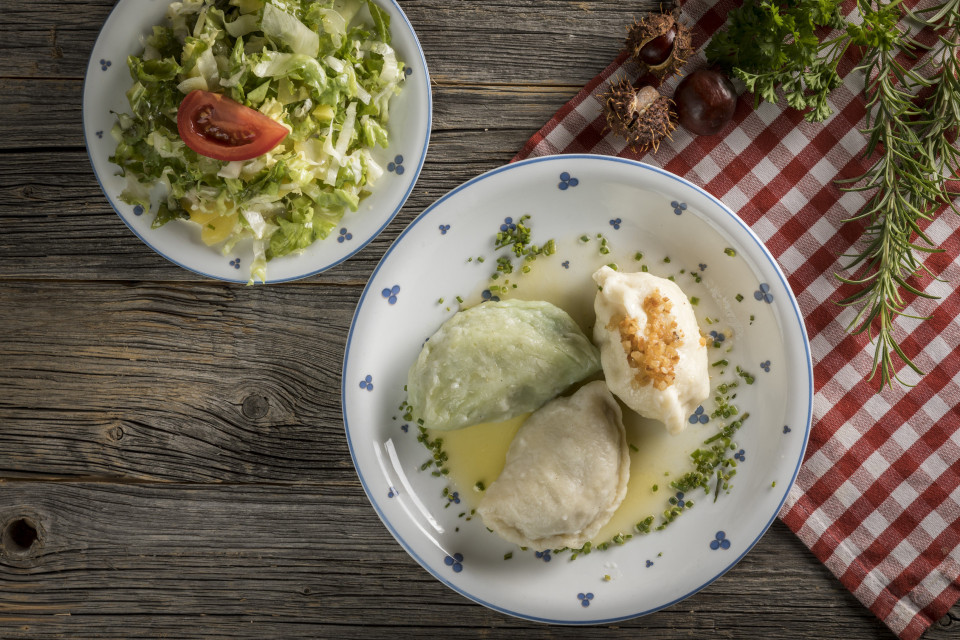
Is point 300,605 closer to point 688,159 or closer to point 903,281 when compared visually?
point 688,159

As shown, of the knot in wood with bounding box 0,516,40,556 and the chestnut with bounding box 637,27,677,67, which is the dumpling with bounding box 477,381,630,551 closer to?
the chestnut with bounding box 637,27,677,67

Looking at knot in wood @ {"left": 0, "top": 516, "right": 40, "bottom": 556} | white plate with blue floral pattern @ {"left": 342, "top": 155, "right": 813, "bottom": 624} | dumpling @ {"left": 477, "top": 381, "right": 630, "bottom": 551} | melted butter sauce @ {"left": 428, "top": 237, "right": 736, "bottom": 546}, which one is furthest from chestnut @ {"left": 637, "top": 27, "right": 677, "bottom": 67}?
knot in wood @ {"left": 0, "top": 516, "right": 40, "bottom": 556}

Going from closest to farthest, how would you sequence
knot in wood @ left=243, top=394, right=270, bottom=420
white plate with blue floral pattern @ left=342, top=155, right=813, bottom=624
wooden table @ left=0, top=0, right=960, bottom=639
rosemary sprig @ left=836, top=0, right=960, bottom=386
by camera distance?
rosemary sprig @ left=836, top=0, right=960, bottom=386 < white plate with blue floral pattern @ left=342, top=155, right=813, bottom=624 < wooden table @ left=0, top=0, right=960, bottom=639 < knot in wood @ left=243, top=394, right=270, bottom=420

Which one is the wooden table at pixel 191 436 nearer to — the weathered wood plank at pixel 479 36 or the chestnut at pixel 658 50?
the weathered wood plank at pixel 479 36

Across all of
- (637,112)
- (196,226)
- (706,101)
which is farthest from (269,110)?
(706,101)

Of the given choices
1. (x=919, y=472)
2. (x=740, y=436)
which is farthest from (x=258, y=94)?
(x=919, y=472)

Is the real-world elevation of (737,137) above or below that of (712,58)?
below

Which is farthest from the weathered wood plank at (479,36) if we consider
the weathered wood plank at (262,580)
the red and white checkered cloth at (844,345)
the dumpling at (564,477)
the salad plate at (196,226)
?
the weathered wood plank at (262,580)
